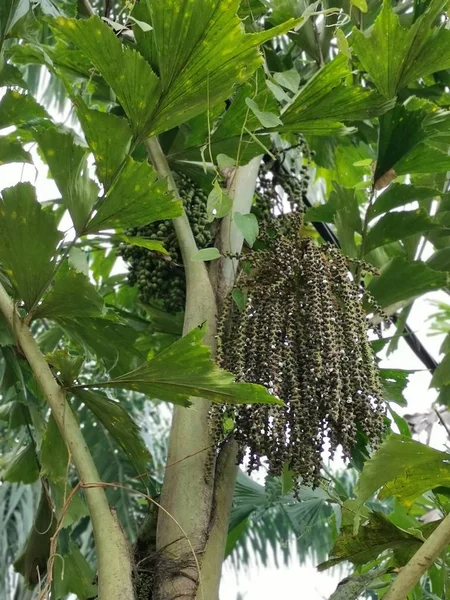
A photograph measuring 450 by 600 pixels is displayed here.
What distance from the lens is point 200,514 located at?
1.06m

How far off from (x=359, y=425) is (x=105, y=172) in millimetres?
509

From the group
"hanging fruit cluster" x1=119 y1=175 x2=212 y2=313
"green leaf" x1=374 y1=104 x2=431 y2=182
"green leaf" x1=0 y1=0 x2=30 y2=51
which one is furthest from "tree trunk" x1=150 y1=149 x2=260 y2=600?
"green leaf" x1=0 y1=0 x2=30 y2=51

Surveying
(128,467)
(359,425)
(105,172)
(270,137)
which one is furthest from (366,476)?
(128,467)

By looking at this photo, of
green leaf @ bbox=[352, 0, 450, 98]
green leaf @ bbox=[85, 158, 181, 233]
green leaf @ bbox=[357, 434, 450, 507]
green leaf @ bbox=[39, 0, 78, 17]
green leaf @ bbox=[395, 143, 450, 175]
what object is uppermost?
green leaf @ bbox=[39, 0, 78, 17]

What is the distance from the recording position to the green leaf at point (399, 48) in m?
1.19

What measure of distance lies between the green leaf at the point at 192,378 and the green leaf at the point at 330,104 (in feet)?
1.49

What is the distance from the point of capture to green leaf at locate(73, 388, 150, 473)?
1126 mm

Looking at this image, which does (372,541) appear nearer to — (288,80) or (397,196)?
(397,196)

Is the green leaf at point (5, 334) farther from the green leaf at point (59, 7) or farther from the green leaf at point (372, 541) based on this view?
the green leaf at point (372, 541)

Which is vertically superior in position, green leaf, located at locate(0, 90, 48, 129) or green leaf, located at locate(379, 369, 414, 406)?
green leaf, located at locate(0, 90, 48, 129)

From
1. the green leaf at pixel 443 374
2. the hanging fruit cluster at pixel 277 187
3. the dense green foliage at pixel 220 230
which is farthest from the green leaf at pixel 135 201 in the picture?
the green leaf at pixel 443 374

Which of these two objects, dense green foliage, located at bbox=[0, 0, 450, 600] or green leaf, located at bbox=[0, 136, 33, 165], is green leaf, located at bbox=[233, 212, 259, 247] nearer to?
dense green foliage, located at bbox=[0, 0, 450, 600]

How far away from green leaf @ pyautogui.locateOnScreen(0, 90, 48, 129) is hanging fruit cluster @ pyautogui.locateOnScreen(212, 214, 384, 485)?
1.56 ft

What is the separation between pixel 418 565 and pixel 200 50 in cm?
67
